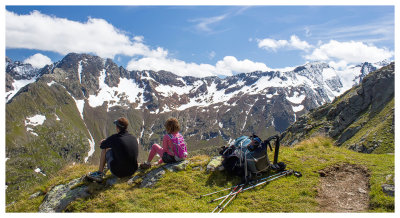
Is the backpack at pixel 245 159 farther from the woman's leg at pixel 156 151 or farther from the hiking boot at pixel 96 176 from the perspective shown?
the hiking boot at pixel 96 176

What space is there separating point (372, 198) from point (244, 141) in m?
6.06

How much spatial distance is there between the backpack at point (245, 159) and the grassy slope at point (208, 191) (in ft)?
2.06

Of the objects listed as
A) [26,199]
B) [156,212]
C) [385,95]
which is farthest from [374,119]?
[26,199]

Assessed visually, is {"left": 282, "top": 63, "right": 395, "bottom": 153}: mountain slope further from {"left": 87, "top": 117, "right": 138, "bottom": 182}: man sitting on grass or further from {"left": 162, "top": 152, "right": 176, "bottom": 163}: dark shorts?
{"left": 87, "top": 117, "right": 138, "bottom": 182}: man sitting on grass

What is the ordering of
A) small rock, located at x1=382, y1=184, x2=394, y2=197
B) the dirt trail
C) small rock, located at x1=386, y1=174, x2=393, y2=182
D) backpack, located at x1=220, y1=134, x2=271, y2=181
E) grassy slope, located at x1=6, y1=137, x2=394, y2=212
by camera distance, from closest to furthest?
small rock, located at x1=382, y1=184, x2=394, y2=197 → the dirt trail → grassy slope, located at x1=6, y1=137, x2=394, y2=212 → small rock, located at x1=386, y1=174, x2=393, y2=182 → backpack, located at x1=220, y1=134, x2=271, y2=181

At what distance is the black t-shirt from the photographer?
497 inches

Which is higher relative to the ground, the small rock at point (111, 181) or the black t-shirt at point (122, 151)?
the black t-shirt at point (122, 151)

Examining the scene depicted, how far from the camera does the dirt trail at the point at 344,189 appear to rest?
9.63 meters

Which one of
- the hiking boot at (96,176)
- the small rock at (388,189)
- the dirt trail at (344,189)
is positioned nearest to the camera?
the small rock at (388,189)

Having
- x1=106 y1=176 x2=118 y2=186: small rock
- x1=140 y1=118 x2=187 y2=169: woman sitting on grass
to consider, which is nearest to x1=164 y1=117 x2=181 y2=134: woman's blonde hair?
x1=140 y1=118 x2=187 y2=169: woman sitting on grass

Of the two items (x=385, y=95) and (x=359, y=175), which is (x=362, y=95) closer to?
(x=385, y=95)

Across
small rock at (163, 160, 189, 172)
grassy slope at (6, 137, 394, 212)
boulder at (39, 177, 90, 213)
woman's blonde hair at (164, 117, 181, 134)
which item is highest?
woman's blonde hair at (164, 117, 181, 134)

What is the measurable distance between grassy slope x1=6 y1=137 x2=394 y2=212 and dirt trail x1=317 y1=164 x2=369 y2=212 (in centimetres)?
30

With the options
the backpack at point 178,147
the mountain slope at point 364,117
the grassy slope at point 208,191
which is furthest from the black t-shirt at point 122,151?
the mountain slope at point 364,117
